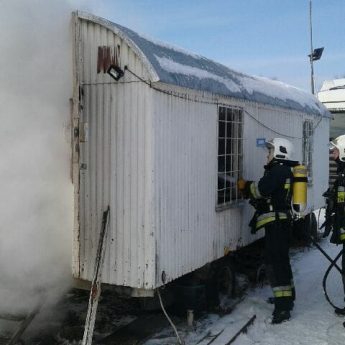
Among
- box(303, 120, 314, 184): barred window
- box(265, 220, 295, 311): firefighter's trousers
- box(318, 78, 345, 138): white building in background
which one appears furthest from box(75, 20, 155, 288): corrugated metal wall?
box(318, 78, 345, 138): white building in background

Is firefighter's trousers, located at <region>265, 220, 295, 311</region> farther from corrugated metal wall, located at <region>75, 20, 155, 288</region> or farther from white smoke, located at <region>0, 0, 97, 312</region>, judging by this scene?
white smoke, located at <region>0, 0, 97, 312</region>

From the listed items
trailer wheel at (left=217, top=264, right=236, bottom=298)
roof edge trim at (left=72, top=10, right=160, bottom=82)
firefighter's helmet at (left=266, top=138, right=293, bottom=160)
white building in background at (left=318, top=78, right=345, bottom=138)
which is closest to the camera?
roof edge trim at (left=72, top=10, right=160, bottom=82)

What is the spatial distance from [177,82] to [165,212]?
1.37 metres

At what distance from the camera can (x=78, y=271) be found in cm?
529

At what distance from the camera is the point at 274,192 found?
6457 mm

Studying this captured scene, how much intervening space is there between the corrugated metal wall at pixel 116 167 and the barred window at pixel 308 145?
614 centimetres

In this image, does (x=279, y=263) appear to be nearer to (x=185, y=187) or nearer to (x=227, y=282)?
(x=227, y=282)

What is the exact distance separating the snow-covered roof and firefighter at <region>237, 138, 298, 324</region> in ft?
3.55

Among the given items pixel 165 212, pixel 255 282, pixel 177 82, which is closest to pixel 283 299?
pixel 255 282

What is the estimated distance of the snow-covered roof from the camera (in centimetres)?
496

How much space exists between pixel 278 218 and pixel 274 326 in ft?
4.40

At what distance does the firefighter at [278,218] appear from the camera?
633 cm

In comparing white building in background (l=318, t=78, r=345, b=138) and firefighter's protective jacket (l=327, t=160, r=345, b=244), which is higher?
white building in background (l=318, t=78, r=345, b=138)

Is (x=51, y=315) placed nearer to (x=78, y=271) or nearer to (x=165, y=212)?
(x=78, y=271)
